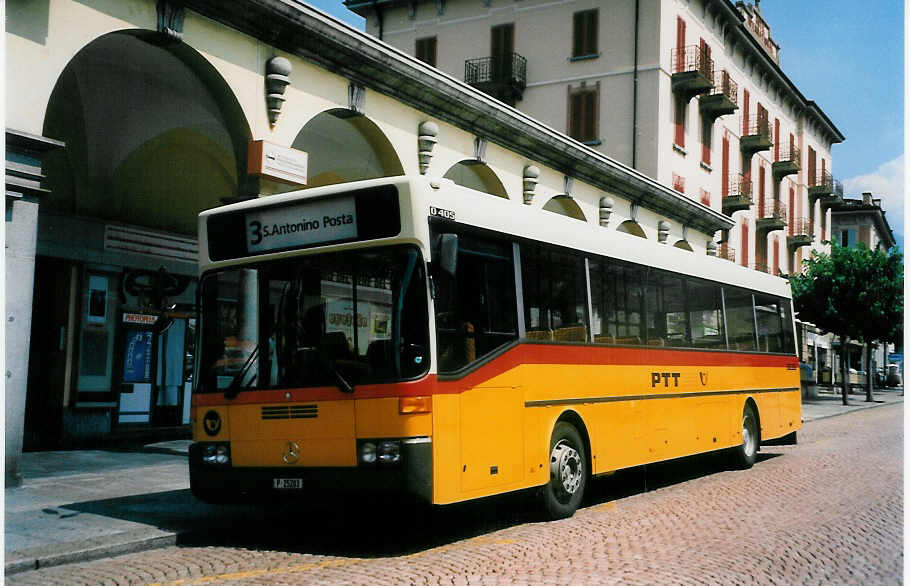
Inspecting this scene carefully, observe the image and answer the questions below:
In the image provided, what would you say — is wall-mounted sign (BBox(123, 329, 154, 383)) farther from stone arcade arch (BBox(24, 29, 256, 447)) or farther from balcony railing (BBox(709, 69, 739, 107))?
balcony railing (BBox(709, 69, 739, 107))

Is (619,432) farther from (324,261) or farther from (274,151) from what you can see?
(274,151)

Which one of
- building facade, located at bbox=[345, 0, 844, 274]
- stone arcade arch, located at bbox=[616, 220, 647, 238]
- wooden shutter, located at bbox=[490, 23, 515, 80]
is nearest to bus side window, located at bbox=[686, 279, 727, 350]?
stone arcade arch, located at bbox=[616, 220, 647, 238]

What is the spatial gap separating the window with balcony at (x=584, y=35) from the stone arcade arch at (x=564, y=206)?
10.5m

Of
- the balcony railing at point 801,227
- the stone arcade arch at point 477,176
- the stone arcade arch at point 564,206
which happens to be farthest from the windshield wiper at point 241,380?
the balcony railing at point 801,227

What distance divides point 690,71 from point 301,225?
86.9ft

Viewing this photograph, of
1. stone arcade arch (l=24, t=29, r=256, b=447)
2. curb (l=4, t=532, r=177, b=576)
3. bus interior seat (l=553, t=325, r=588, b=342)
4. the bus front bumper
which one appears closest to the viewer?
curb (l=4, t=532, r=177, b=576)

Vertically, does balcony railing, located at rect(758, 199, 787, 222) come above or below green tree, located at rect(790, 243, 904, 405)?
above

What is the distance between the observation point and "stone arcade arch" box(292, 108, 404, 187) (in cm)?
1652

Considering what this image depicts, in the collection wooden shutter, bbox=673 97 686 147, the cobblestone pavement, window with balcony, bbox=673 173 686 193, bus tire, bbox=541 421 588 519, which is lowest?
the cobblestone pavement

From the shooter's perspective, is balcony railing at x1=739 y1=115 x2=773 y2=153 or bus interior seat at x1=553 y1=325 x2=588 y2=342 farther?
balcony railing at x1=739 y1=115 x2=773 y2=153

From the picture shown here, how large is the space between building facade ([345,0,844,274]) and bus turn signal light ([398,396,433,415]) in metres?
A: 24.9

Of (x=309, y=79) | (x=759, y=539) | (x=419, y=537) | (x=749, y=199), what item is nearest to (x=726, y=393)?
(x=759, y=539)

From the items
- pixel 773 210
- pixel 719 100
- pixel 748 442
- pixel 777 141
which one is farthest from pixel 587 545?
pixel 777 141

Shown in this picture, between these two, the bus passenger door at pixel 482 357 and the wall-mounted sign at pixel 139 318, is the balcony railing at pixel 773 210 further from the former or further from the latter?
the bus passenger door at pixel 482 357
